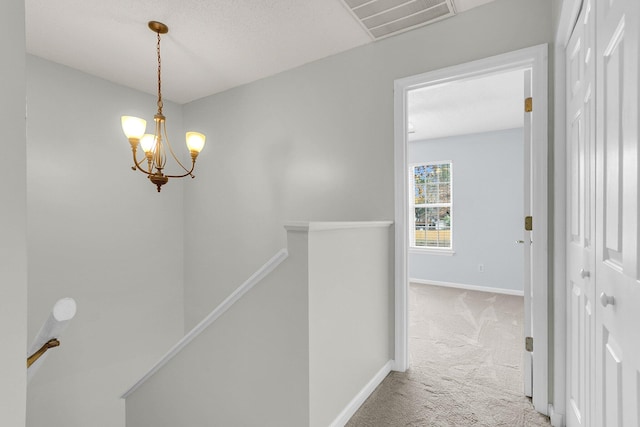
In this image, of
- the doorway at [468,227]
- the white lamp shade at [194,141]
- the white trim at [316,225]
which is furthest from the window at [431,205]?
the white lamp shade at [194,141]

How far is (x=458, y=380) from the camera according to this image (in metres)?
2.21

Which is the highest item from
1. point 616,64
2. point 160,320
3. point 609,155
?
point 616,64

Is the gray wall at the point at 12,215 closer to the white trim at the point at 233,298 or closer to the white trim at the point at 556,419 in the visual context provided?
the white trim at the point at 233,298

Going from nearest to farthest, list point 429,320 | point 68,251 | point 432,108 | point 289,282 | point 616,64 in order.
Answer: point 616,64 → point 289,282 → point 68,251 → point 429,320 → point 432,108

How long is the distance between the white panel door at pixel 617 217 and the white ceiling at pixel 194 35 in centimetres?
150

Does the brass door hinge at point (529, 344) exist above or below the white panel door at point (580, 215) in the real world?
below

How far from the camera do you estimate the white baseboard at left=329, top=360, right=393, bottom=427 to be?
67.5 inches

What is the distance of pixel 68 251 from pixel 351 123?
293cm

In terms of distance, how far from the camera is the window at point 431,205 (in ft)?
17.9

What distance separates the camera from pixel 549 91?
71.6 inches

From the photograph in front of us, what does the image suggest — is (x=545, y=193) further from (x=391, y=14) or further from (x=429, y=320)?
(x=429, y=320)

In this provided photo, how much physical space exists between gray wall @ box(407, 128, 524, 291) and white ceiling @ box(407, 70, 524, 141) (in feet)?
0.95

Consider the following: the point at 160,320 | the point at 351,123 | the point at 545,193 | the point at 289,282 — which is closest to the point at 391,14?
the point at 351,123

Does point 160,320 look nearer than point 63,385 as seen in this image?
No
